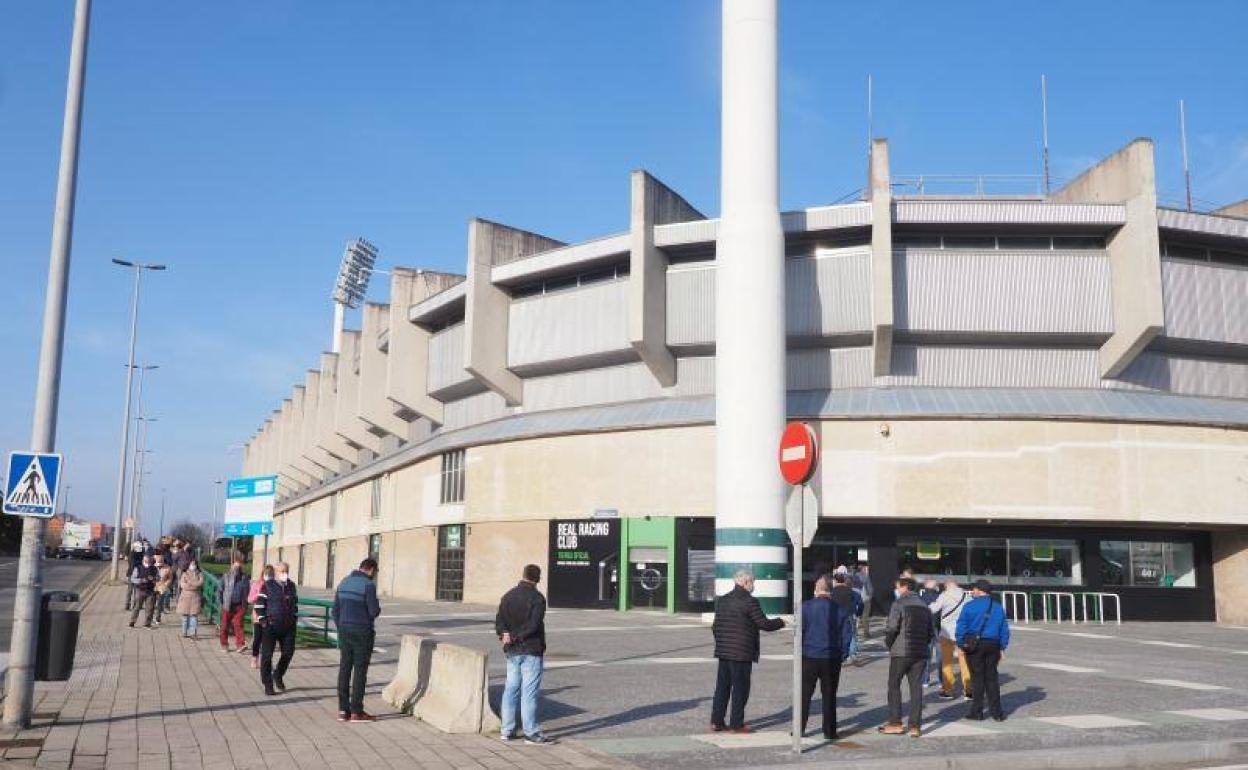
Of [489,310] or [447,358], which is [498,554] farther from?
[447,358]

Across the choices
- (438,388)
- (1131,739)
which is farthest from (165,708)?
(438,388)

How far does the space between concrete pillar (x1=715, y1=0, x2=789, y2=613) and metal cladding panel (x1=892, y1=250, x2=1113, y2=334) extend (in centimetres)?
610

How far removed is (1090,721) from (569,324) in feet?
93.6

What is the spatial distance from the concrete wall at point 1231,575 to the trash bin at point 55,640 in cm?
3395

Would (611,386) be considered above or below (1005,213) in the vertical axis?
below

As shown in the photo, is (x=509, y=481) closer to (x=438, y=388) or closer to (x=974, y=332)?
(x=438, y=388)

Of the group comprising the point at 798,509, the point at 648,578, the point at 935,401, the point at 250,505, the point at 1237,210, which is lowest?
the point at 648,578

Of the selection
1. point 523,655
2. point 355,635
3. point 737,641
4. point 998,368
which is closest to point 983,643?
point 737,641

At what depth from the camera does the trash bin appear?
1106 centimetres

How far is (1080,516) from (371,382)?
36959 mm

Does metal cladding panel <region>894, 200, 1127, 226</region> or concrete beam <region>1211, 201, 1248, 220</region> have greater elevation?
concrete beam <region>1211, 201, 1248, 220</region>

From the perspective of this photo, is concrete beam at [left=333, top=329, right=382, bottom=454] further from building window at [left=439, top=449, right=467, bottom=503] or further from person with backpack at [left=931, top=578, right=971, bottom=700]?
person with backpack at [left=931, top=578, right=971, bottom=700]

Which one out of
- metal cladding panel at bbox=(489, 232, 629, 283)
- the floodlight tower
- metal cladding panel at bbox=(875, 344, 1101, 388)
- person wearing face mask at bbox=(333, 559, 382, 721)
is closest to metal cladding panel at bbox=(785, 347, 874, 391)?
metal cladding panel at bbox=(875, 344, 1101, 388)

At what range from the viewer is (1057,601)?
1304 inches
